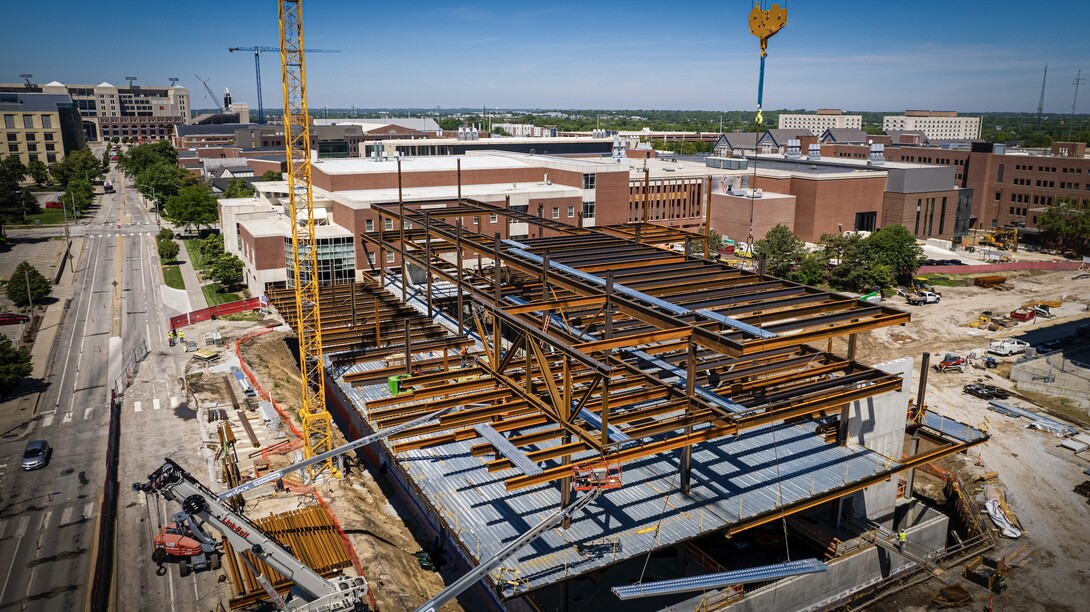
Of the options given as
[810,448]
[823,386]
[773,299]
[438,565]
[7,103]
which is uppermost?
[7,103]

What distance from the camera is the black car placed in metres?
45.1

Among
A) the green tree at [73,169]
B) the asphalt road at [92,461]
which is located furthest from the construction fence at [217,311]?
the green tree at [73,169]

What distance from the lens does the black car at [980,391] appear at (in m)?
45.1

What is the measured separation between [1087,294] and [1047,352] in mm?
23581

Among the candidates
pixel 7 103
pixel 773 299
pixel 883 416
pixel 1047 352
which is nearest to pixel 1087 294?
pixel 1047 352

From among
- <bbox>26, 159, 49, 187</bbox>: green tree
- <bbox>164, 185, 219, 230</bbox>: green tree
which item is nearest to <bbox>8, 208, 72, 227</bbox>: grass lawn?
<bbox>164, 185, 219, 230</bbox>: green tree

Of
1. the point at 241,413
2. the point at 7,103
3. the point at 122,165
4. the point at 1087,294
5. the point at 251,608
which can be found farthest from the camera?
the point at 122,165

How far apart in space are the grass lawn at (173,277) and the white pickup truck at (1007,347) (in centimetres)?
6675

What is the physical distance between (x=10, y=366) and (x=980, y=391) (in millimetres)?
57490

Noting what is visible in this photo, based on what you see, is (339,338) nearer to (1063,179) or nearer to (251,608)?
(251,608)

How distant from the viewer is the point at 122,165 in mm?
160875

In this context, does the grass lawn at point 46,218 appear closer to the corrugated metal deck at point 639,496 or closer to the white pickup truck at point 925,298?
the corrugated metal deck at point 639,496

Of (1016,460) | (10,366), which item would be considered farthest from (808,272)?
(10,366)

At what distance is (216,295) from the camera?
63.0m
